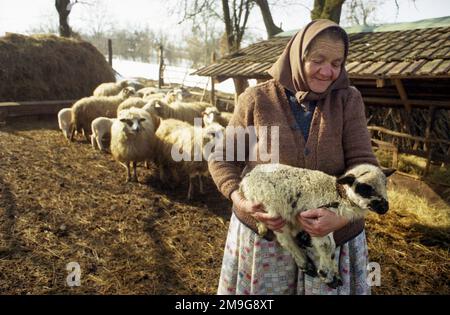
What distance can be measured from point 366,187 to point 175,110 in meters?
8.26

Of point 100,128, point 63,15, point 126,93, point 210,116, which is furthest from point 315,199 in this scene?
point 63,15

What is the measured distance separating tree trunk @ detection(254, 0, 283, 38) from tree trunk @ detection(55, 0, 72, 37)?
11.6 metres

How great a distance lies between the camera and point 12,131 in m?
10.8

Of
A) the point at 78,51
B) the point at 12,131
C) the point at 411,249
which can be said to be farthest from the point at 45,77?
the point at 411,249

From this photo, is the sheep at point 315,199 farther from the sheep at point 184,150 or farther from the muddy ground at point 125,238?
the sheep at point 184,150

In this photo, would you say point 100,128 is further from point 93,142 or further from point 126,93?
point 126,93

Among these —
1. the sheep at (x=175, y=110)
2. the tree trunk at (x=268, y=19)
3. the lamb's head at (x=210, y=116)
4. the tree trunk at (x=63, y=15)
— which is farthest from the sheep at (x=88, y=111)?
the tree trunk at (x=63, y=15)

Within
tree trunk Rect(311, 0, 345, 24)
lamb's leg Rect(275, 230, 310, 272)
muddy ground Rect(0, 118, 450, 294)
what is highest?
tree trunk Rect(311, 0, 345, 24)

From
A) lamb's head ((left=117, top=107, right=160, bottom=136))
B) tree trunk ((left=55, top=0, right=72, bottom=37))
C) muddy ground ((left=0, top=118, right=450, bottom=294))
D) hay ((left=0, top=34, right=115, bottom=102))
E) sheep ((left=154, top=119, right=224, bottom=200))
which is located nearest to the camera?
muddy ground ((left=0, top=118, right=450, bottom=294))

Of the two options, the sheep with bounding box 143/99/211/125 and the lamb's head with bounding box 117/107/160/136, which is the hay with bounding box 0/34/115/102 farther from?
the lamb's head with bounding box 117/107/160/136

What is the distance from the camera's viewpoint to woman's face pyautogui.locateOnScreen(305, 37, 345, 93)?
6.05 feet

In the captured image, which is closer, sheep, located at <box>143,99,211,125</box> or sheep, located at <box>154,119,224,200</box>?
sheep, located at <box>154,119,224,200</box>

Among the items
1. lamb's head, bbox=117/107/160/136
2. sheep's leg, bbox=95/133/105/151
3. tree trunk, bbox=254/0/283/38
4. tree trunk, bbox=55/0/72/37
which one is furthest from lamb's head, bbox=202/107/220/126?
tree trunk, bbox=55/0/72/37

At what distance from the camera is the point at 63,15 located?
20891mm
